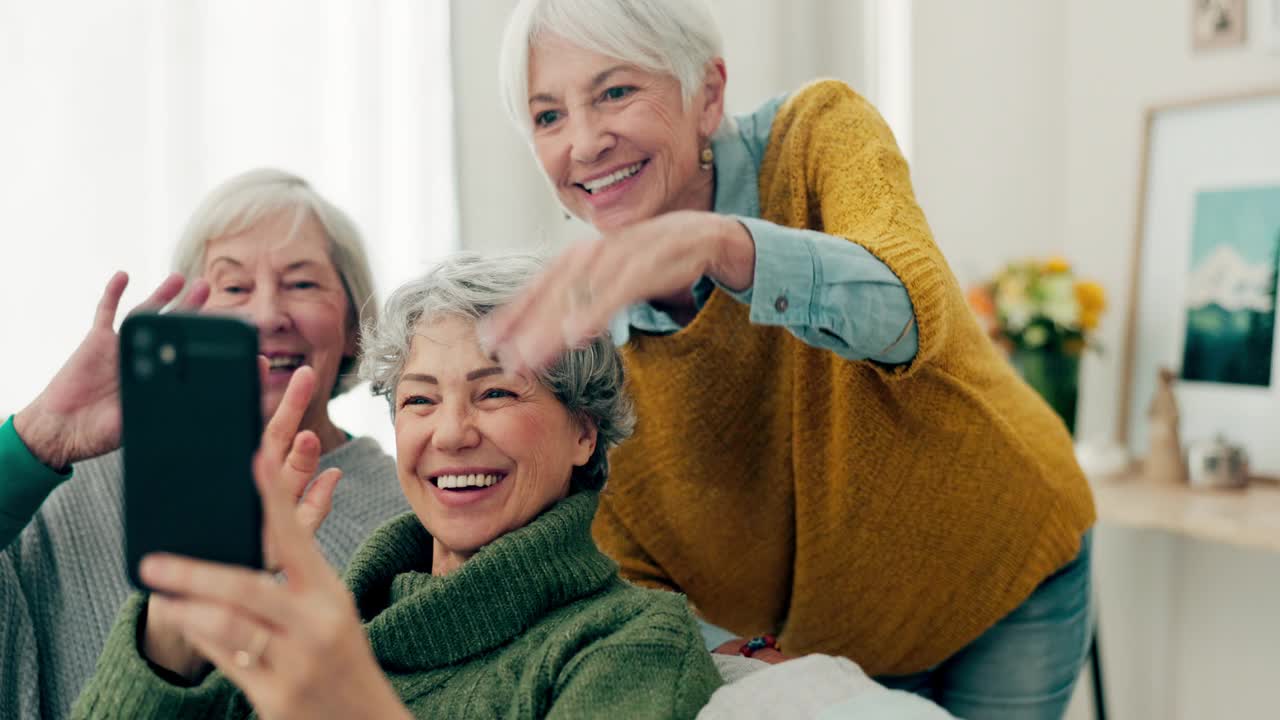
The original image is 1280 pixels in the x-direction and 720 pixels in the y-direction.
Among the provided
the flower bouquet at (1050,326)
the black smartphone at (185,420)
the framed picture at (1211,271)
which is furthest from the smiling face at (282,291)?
the framed picture at (1211,271)

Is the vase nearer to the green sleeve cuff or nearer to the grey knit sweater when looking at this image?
the grey knit sweater

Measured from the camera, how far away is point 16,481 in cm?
124

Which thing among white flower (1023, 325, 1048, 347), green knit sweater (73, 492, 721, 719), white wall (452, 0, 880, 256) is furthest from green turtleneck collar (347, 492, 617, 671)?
white flower (1023, 325, 1048, 347)

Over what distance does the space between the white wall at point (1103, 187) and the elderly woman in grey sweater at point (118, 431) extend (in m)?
1.94

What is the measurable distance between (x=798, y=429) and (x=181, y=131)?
1.19 metres

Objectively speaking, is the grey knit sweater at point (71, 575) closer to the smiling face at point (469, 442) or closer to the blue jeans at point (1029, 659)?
the smiling face at point (469, 442)

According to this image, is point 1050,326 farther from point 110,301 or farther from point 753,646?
point 110,301

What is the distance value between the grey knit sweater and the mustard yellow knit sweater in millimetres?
345

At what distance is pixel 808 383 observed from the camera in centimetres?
133

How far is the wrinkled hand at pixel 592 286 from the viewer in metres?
0.84

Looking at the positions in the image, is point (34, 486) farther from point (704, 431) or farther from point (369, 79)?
point (369, 79)

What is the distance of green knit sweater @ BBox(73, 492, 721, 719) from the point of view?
970 millimetres

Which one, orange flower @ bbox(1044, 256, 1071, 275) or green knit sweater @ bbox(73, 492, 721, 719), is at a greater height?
orange flower @ bbox(1044, 256, 1071, 275)

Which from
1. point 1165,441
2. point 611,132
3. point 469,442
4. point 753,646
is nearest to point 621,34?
point 611,132
